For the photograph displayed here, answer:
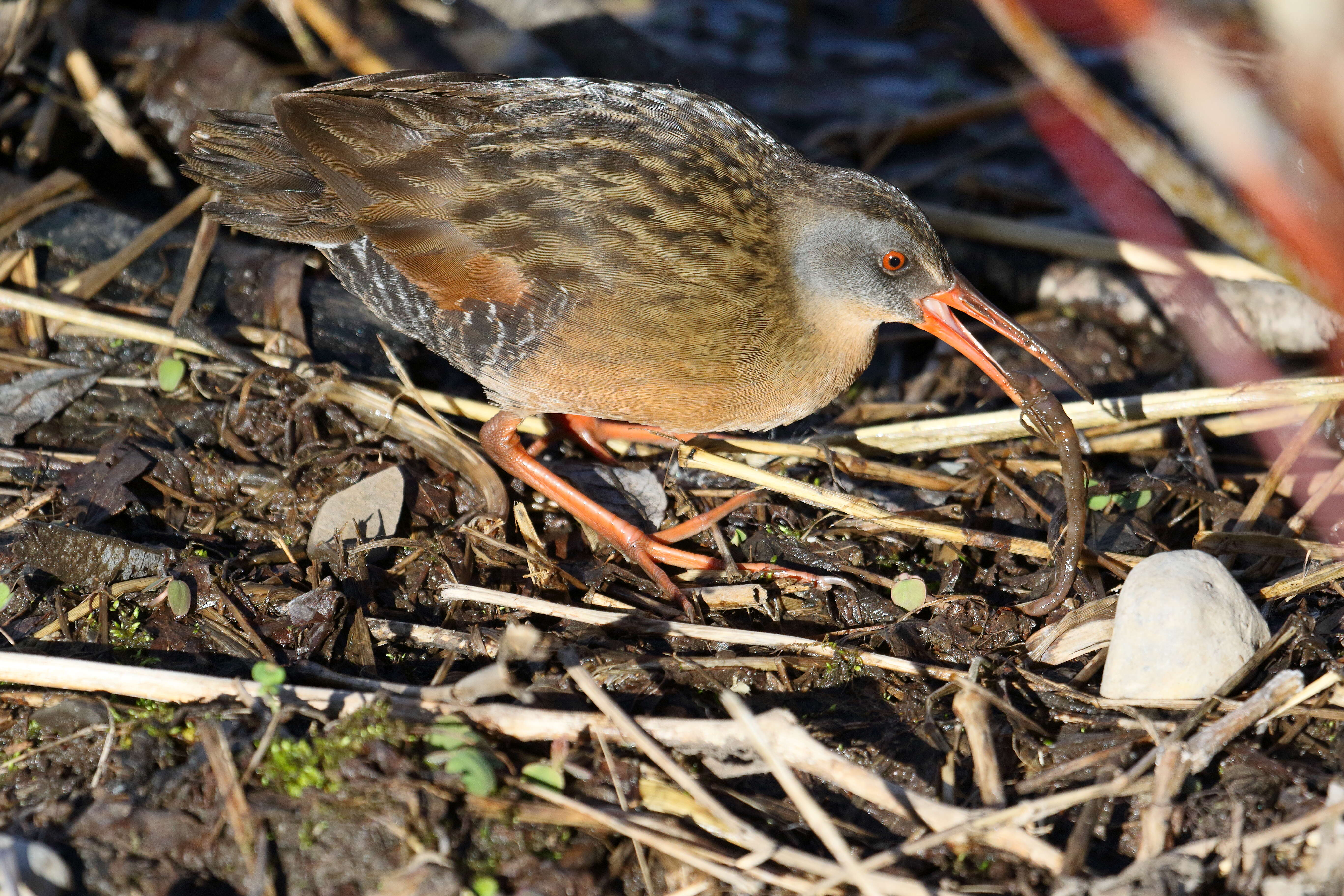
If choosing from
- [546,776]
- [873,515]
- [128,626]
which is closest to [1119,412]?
[873,515]

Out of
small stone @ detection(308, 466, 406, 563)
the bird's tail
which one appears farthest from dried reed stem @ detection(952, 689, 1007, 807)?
the bird's tail

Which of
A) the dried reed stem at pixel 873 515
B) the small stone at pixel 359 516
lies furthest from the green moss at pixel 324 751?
the dried reed stem at pixel 873 515

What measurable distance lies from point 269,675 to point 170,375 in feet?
5.79

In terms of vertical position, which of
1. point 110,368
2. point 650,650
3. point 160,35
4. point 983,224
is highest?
point 160,35

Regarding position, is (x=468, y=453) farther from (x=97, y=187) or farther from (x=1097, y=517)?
(x=97, y=187)

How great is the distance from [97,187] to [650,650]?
366cm

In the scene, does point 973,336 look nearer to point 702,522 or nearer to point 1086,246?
point 702,522

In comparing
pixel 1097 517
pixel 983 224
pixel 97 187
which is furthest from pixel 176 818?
pixel 983 224

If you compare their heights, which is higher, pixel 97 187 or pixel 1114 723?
pixel 97 187

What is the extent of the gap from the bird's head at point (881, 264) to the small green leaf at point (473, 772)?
1889mm

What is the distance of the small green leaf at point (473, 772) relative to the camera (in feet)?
8.31

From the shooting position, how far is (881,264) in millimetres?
3562

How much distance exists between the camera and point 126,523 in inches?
140

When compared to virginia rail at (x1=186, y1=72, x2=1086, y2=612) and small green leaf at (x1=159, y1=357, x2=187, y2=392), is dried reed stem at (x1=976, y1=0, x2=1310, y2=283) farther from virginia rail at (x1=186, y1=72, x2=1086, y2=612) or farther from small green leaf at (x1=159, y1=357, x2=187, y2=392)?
small green leaf at (x1=159, y1=357, x2=187, y2=392)
